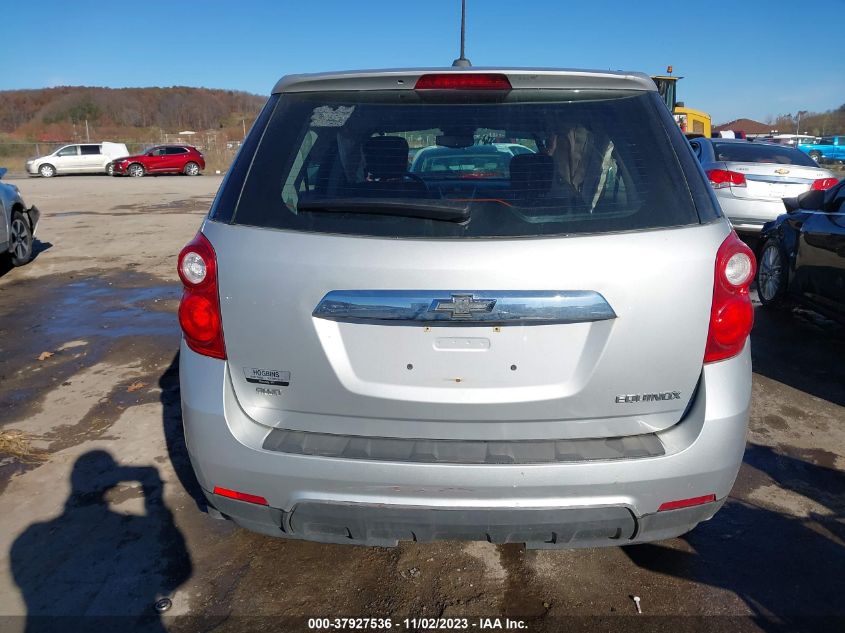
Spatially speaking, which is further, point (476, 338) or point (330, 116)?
point (330, 116)

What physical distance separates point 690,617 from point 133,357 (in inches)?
182

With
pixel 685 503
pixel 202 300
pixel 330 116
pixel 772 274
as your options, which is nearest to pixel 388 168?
pixel 330 116

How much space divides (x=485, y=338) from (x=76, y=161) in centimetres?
3822

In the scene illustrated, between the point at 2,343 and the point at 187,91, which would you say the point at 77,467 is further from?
the point at 187,91

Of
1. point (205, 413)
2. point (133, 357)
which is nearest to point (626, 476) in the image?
point (205, 413)

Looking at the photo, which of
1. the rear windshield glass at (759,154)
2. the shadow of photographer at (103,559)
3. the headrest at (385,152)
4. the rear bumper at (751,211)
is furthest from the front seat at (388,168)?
the rear windshield glass at (759,154)

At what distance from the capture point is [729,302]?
2.19 m

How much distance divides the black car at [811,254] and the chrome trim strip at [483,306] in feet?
13.7

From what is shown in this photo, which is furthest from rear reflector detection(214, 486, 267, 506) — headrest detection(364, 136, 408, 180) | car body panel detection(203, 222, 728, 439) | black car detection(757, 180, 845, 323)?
black car detection(757, 180, 845, 323)

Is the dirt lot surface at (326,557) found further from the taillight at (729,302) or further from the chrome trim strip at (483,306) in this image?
the chrome trim strip at (483,306)

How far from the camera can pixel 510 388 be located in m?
2.13

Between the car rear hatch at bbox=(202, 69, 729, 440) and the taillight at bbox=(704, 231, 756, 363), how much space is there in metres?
0.05

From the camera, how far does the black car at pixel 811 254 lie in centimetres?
533

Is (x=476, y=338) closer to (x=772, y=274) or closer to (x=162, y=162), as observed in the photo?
(x=772, y=274)
